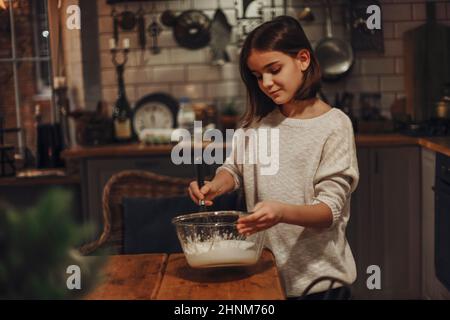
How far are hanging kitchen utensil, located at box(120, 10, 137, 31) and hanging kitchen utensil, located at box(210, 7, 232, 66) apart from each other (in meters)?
0.33

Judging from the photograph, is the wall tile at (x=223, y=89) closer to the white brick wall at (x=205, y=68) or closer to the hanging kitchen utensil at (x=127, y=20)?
the white brick wall at (x=205, y=68)

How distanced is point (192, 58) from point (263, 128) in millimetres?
1709

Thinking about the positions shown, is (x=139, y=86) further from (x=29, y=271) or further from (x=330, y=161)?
(x=29, y=271)

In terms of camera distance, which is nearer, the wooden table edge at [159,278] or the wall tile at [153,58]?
the wooden table edge at [159,278]

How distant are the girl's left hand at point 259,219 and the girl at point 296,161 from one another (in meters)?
0.14

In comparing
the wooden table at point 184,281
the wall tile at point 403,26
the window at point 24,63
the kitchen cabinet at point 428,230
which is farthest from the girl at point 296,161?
the window at point 24,63

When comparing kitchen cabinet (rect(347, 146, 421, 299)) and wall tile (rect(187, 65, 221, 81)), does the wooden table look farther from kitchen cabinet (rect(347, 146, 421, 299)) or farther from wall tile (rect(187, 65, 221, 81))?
wall tile (rect(187, 65, 221, 81))

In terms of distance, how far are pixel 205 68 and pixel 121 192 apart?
4.18ft

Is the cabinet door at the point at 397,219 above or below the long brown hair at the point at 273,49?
below

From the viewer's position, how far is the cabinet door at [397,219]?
8.68 ft

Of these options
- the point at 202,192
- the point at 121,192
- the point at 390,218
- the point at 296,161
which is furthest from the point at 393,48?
the point at 202,192

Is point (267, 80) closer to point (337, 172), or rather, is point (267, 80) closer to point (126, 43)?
point (337, 172)

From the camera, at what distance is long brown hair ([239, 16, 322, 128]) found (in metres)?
1.28
